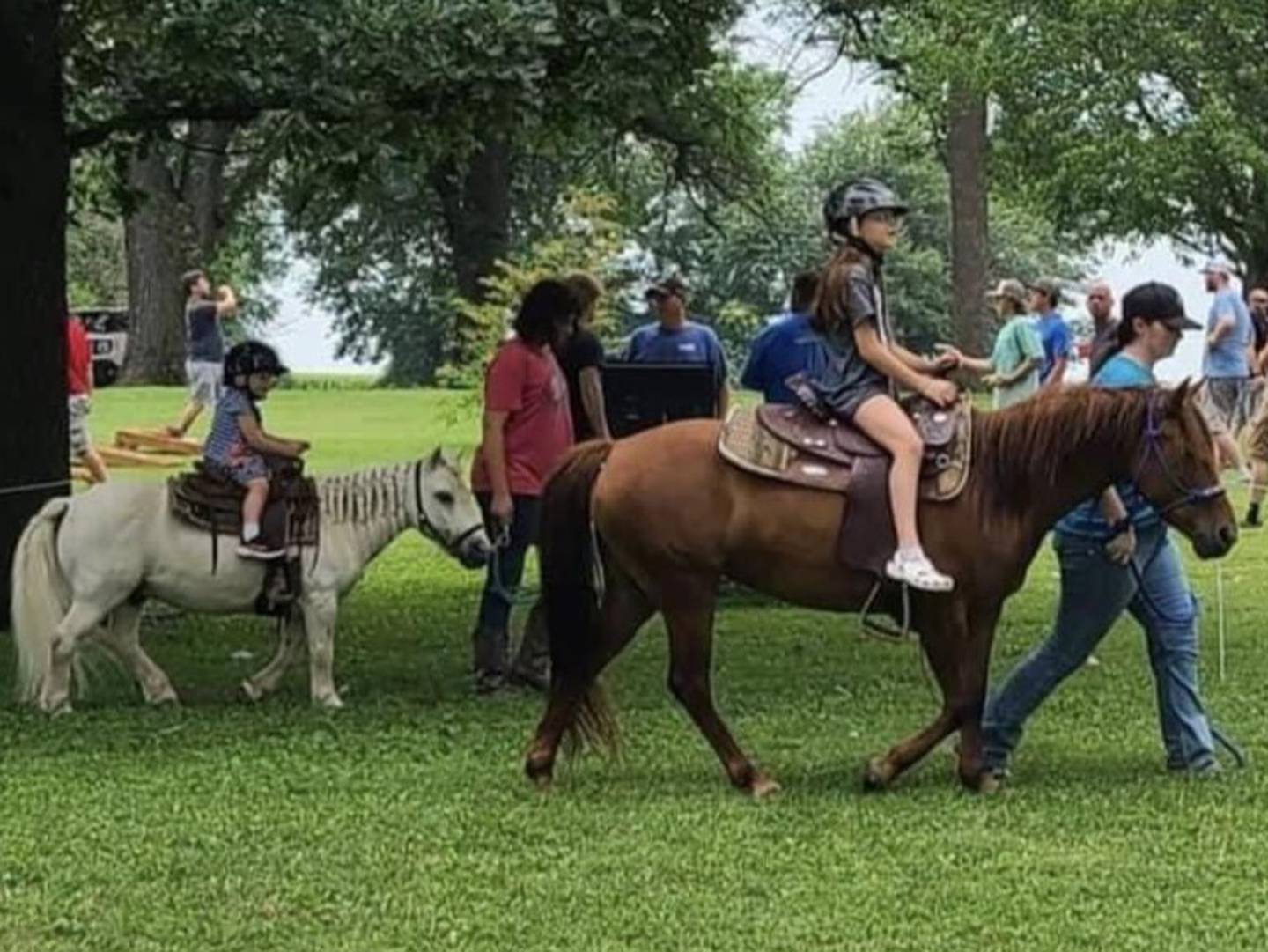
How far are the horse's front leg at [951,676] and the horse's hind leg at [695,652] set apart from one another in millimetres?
445

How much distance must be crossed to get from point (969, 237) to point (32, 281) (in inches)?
770

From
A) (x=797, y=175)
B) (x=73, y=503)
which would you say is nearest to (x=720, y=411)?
(x=73, y=503)

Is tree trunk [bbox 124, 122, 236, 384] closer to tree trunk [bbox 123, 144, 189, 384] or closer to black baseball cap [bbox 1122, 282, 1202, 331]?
tree trunk [bbox 123, 144, 189, 384]

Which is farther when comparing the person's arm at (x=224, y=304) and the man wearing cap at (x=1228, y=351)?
the person's arm at (x=224, y=304)

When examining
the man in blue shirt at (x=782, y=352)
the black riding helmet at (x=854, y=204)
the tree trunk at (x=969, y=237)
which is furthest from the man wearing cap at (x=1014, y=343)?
the tree trunk at (x=969, y=237)

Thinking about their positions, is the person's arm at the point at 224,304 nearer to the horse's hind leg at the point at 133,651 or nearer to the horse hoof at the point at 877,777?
the horse's hind leg at the point at 133,651

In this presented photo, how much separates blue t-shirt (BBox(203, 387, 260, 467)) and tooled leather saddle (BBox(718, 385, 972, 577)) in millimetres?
2748

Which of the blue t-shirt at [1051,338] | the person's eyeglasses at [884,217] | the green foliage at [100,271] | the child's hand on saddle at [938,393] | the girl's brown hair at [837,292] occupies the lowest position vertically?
the green foliage at [100,271]

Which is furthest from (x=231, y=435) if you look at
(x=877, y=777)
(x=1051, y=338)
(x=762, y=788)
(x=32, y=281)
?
(x=1051, y=338)

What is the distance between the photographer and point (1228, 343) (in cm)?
1950

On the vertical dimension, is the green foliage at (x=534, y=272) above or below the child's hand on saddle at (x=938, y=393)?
below

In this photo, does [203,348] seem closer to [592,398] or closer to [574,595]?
[592,398]

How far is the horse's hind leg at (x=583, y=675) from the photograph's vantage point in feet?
25.1

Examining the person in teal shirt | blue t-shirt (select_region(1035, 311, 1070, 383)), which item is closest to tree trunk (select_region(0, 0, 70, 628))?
the person in teal shirt
